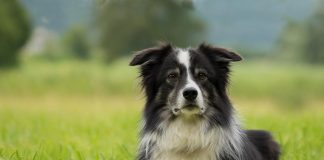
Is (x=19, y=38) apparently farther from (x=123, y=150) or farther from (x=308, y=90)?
(x=123, y=150)

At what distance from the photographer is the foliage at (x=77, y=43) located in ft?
94.8

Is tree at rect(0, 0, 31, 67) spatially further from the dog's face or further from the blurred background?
the dog's face

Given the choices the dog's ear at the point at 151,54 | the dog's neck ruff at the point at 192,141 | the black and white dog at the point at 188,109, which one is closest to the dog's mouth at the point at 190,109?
the black and white dog at the point at 188,109

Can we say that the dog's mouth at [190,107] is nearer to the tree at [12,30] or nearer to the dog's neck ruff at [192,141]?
the dog's neck ruff at [192,141]

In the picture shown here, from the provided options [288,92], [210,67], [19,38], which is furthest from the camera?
[19,38]

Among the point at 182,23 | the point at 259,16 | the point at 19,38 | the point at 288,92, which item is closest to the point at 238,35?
the point at 259,16

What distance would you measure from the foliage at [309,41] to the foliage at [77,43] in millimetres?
8832

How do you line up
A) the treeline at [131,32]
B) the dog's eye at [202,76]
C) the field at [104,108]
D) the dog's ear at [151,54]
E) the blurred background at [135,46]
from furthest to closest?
the treeline at [131,32] → the blurred background at [135,46] → the field at [104,108] → the dog's ear at [151,54] → the dog's eye at [202,76]

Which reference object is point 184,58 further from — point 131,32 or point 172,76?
point 131,32

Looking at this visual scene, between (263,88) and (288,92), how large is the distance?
Result: 232 centimetres

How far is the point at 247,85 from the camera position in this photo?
25.8m

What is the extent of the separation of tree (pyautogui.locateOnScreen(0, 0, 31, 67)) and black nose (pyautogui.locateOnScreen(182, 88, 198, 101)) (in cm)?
2101

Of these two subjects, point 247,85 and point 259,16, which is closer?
point 247,85

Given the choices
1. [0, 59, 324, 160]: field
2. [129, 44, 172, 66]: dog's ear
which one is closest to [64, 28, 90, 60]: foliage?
[0, 59, 324, 160]: field
